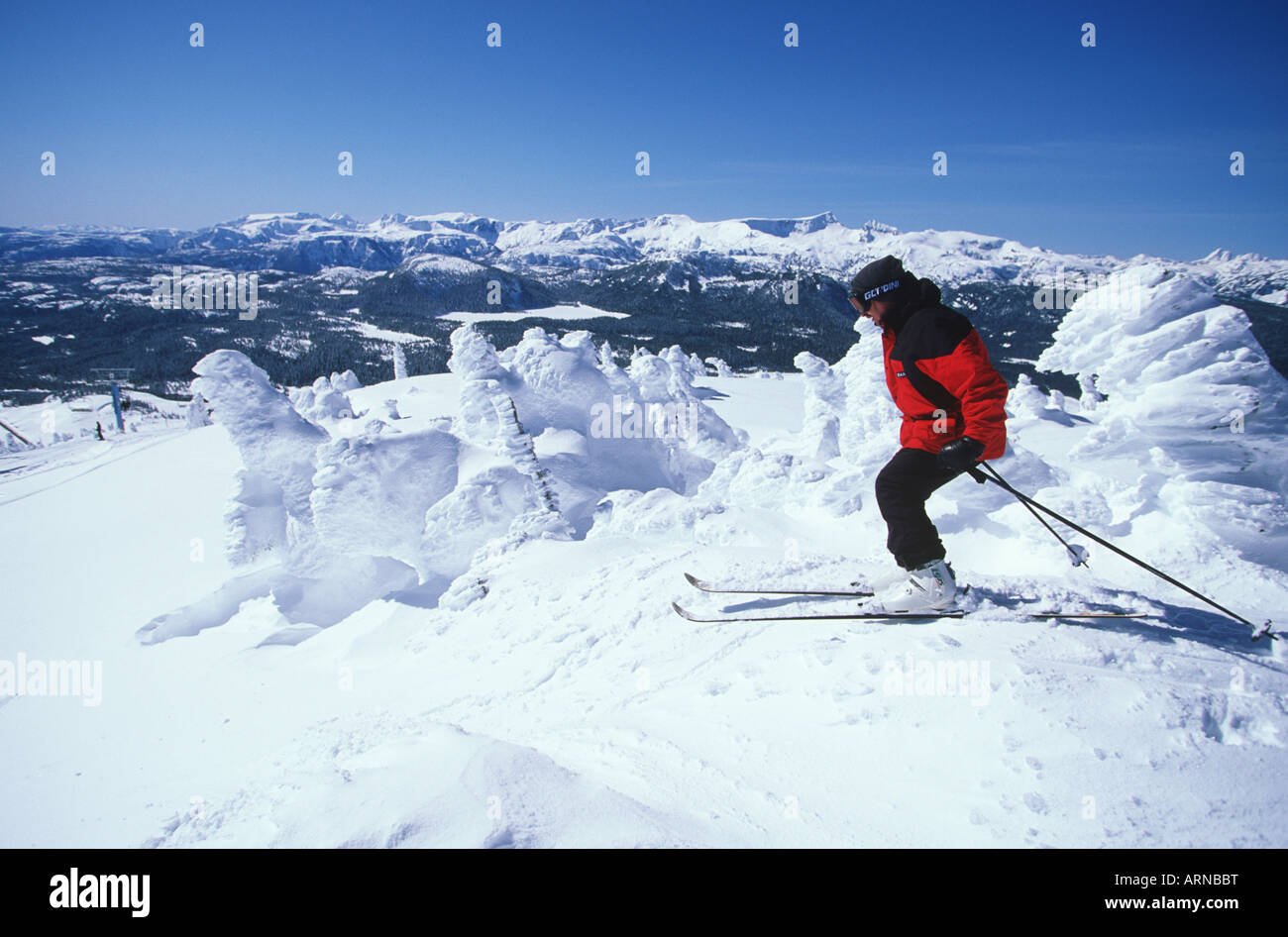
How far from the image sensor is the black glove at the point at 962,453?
154 inches

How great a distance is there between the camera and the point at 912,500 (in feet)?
14.8

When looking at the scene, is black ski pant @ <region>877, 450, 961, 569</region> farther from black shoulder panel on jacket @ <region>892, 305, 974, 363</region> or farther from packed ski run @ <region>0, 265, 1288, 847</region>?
black shoulder panel on jacket @ <region>892, 305, 974, 363</region>

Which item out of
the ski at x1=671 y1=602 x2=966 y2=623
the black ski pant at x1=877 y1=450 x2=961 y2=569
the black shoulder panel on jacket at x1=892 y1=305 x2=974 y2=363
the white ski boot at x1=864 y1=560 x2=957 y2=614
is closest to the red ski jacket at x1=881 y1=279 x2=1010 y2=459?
the black shoulder panel on jacket at x1=892 y1=305 x2=974 y2=363

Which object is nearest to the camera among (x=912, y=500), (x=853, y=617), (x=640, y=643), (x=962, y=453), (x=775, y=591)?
(x=962, y=453)

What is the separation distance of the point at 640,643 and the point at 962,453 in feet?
10.5

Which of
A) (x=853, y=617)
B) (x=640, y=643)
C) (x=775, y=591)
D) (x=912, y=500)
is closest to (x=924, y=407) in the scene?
(x=912, y=500)

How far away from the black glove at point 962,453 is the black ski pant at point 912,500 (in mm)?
385

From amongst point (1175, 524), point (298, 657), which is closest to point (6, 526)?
point (298, 657)

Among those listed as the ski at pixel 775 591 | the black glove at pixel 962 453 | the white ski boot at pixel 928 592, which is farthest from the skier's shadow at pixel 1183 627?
the black glove at pixel 962 453

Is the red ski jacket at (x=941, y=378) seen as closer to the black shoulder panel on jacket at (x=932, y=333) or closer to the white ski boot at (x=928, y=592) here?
the black shoulder panel on jacket at (x=932, y=333)

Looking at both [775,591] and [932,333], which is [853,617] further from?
[932,333]

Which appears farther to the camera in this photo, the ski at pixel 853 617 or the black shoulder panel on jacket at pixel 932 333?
the ski at pixel 853 617

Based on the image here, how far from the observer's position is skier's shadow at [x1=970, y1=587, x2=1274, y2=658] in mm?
4289

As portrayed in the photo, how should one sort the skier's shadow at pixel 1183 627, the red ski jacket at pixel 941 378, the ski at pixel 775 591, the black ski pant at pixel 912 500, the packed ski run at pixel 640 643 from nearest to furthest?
the packed ski run at pixel 640 643 → the red ski jacket at pixel 941 378 → the skier's shadow at pixel 1183 627 → the black ski pant at pixel 912 500 → the ski at pixel 775 591
